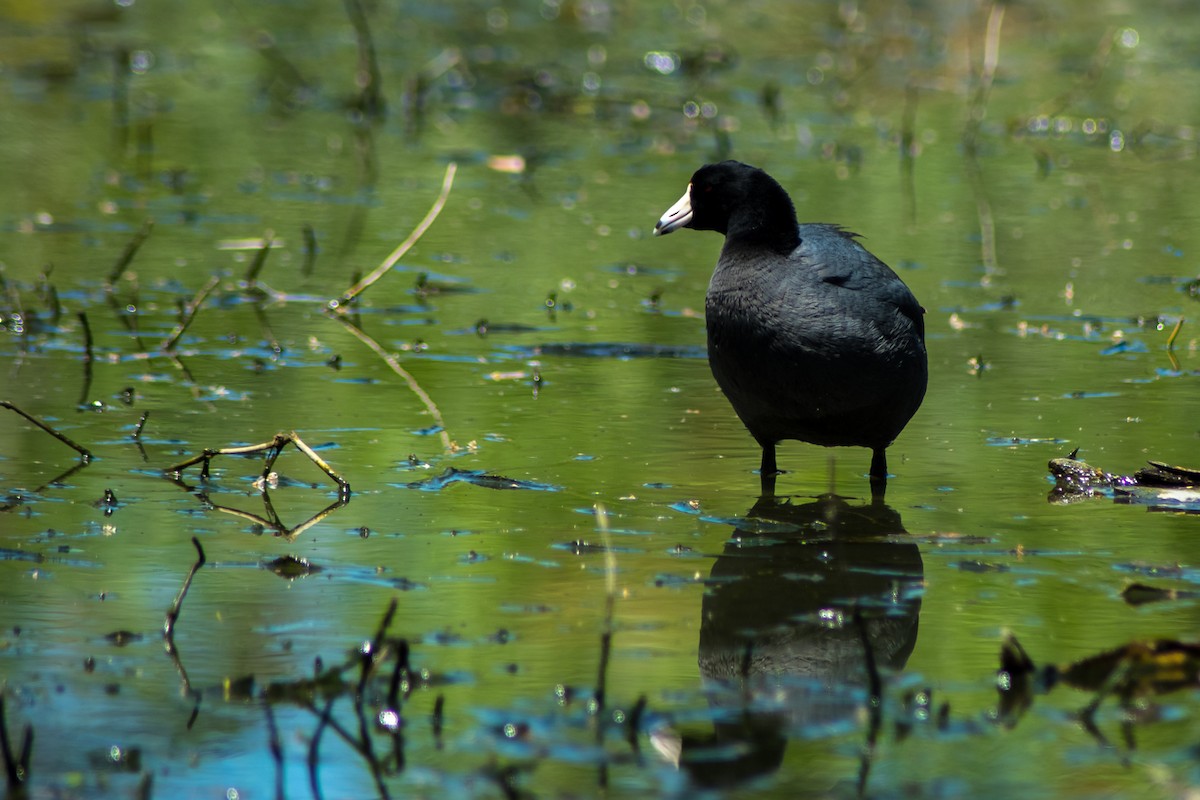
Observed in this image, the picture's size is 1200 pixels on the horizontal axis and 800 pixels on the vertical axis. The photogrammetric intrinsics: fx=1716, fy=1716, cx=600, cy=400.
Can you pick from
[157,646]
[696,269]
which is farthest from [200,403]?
[696,269]

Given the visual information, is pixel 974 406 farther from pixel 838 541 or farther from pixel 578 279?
pixel 578 279

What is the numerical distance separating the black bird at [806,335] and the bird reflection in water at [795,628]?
281 millimetres

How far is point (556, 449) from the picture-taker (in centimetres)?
564

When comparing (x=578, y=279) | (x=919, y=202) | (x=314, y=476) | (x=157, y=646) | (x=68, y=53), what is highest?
(x=68, y=53)

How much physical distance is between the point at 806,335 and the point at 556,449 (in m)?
0.99

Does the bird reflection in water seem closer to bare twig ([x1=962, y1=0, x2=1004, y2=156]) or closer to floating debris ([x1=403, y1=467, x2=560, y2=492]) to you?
floating debris ([x1=403, y1=467, x2=560, y2=492])

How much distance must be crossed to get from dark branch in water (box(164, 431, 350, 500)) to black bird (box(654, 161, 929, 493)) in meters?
1.26

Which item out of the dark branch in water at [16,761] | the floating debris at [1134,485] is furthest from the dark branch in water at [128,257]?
the dark branch in water at [16,761]

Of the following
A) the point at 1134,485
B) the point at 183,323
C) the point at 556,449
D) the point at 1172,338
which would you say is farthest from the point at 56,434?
the point at 1172,338

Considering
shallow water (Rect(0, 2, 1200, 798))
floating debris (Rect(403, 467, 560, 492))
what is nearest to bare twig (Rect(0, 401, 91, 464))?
shallow water (Rect(0, 2, 1200, 798))

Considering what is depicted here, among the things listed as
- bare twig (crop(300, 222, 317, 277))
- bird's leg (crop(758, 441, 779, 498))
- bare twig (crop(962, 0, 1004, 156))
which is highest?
bare twig (crop(962, 0, 1004, 156))

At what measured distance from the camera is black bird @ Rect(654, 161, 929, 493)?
5.14 m

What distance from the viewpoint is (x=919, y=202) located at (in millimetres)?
10180

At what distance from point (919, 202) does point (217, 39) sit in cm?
800
